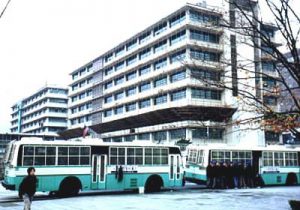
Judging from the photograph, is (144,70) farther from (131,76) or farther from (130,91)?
(130,91)

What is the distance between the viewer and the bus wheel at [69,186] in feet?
64.0

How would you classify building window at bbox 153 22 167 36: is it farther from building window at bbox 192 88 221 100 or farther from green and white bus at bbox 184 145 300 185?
Answer: green and white bus at bbox 184 145 300 185

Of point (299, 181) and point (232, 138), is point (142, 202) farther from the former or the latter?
point (232, 138)

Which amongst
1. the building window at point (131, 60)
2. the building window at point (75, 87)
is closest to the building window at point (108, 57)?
the building window at point (131, 60)

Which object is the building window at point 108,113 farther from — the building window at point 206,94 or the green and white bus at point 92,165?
the green and white bus at point 92,165

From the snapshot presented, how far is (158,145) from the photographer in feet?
74.6

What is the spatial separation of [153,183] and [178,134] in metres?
32.8

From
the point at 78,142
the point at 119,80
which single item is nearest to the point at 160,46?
the point at 119,80

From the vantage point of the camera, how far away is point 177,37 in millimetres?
54875

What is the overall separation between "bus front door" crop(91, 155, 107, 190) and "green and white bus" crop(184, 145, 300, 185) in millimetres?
7132

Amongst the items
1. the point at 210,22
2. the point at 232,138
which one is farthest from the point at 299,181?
the point at 232,138

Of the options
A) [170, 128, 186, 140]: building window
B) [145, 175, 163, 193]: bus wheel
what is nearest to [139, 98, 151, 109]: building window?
[170, 128, 186, 140]: building window

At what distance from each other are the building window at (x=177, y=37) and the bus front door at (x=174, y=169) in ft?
106

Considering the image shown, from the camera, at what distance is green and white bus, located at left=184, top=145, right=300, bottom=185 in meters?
25.7
